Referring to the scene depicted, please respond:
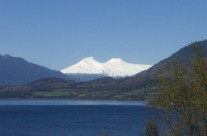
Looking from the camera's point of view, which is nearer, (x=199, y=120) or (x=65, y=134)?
(x=199, y=120)

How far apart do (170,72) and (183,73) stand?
28.9 inches

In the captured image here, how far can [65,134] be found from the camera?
186250mm

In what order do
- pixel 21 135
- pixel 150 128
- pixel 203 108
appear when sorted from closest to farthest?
pixel 203 108 → pixel 150 128 → pixel 21 135

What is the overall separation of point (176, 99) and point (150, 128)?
81469 millimetres

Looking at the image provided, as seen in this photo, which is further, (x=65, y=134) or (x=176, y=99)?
(x=65, y=134)

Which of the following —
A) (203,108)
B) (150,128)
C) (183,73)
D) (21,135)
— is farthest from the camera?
(21,135)

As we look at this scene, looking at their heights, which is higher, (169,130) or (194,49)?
(194,49)

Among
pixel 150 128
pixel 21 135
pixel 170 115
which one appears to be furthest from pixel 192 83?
pixel 21 135

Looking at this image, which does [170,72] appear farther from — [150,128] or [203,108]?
[150,128]

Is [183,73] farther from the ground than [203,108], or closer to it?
farther from the ground

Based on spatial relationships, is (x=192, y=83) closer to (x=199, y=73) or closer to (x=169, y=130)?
(x=199, y=73)

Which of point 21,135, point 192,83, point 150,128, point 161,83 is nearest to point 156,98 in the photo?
point 161,83

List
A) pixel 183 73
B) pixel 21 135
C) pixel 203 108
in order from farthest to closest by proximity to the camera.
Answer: pixel 21 135, pixel 183 73, pixel 203 108

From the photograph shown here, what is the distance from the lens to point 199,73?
24703 millimetres
